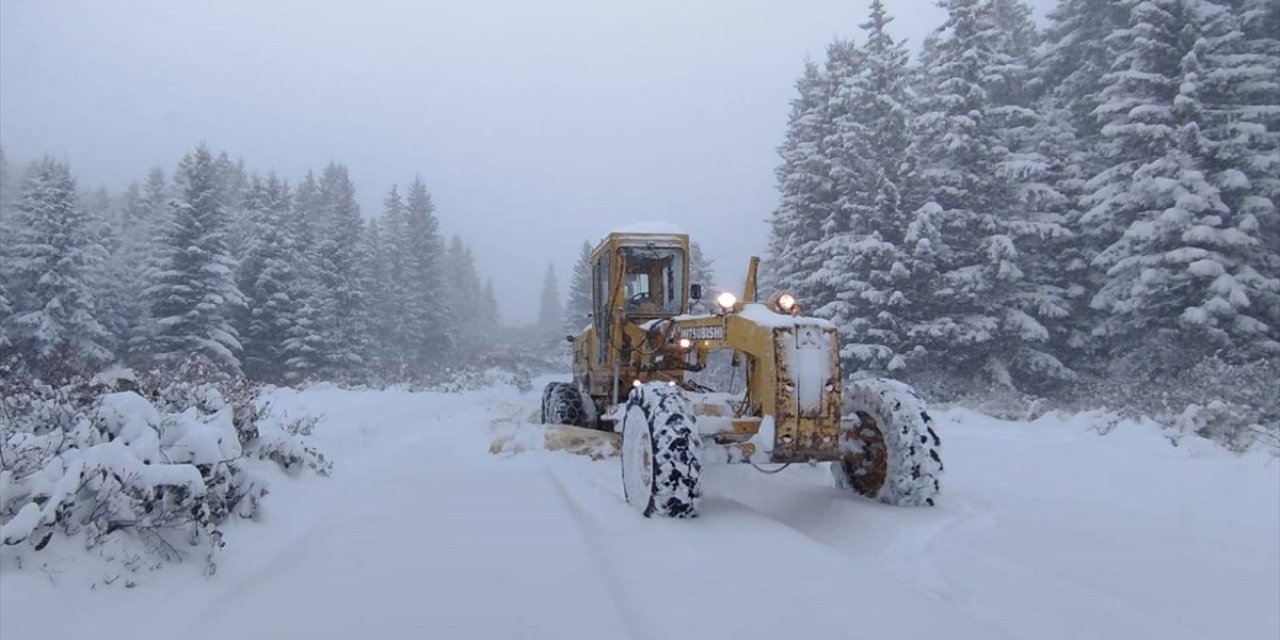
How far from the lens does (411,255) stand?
4734 centimetres

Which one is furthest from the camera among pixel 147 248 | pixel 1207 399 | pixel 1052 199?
pixel 147 248

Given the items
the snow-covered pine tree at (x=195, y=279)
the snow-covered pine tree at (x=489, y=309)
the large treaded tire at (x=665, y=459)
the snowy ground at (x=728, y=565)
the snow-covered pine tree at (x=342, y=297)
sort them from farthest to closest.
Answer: the snow-covered pine tree at (x=489, y=309)
the snow-covered pine tree at (x=342, y=297)
the snow-covered pine tree at (x=195, y=279)
the large treaded tire at (x=665, y=459)
the snowy ground at (x=728, y=565)

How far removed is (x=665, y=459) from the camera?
5.49 metres

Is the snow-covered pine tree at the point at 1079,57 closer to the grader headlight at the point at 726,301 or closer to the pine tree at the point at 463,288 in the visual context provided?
the grader headlight at the point at 726,301

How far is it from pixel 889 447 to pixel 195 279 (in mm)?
29072

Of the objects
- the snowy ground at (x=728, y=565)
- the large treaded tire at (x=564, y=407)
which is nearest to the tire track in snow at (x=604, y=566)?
the snowy ground at (x=728, y=565)

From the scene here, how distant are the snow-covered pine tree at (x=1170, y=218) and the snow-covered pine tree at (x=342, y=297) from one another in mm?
28627

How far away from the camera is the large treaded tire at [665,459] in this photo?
5.45 metres

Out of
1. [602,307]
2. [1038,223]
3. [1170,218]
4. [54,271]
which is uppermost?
[54,271]

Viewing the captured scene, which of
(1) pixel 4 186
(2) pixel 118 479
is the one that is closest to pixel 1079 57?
(2) pixel 118 479

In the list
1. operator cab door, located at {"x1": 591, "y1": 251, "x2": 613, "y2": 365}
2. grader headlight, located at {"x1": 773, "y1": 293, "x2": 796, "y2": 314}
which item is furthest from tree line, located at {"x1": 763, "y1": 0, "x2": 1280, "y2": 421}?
grader headlight, located at {"x1": 773, "y1": 293, "x2": 796, "y2": 314}

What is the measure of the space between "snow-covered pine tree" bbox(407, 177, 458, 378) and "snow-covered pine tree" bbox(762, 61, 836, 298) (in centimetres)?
2673

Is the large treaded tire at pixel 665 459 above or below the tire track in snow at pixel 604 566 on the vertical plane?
above

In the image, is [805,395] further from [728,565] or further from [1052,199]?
[1052,199]
